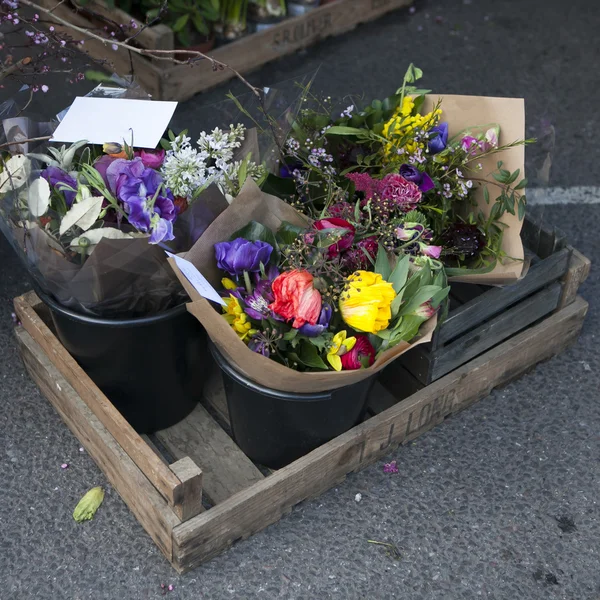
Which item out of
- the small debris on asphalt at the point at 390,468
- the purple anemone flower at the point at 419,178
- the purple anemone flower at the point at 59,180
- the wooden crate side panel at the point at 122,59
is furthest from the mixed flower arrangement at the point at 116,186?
the wooden crate side panel at the point at 122,59

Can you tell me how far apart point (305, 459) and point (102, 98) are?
907mm

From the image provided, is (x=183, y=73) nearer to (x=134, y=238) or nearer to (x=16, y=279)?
(x=16, y=279)

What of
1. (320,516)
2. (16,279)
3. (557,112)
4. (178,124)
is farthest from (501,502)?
(557,112)

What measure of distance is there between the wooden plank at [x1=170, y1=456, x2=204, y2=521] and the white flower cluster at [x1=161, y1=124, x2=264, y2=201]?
0.53 meters

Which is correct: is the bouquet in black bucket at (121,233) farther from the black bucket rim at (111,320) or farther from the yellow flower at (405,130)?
the yellow flower at (405,130)

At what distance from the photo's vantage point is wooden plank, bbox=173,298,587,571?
1764mm

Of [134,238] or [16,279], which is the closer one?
[134,238]

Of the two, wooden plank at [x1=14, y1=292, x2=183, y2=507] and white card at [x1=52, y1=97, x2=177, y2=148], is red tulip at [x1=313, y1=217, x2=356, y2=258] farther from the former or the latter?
wooden plank at [x1=14, y1=292, x2=183, y2=507]

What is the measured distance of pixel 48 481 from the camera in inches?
77.9

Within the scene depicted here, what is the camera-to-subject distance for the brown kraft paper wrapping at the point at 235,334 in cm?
159

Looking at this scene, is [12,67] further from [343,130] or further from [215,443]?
[215,443]

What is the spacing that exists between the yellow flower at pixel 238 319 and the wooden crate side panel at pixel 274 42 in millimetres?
1578

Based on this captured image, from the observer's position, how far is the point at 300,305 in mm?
1582

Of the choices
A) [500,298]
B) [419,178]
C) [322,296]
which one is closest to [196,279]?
[322,296]
